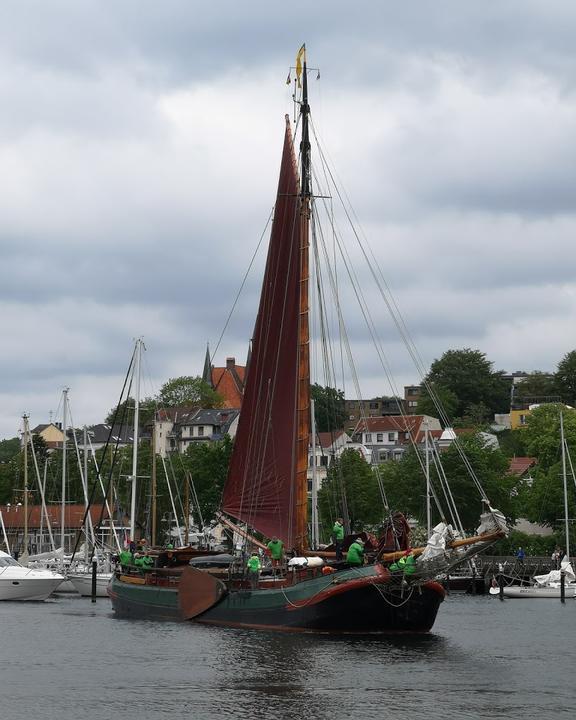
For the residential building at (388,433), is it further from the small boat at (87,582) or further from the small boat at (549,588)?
the small boat at (87,582)

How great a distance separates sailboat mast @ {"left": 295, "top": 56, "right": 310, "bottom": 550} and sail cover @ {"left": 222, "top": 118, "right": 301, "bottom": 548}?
218mm

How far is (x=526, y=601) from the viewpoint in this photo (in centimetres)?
8412

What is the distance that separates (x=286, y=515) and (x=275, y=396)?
5.11 metres

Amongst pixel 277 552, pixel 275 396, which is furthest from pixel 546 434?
pixel 277 552

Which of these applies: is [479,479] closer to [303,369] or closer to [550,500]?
[550,500]

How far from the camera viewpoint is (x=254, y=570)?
2031 inches

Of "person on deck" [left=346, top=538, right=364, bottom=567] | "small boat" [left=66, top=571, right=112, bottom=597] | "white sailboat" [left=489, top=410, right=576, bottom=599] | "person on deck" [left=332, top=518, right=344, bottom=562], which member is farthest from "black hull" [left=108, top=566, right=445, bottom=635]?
"white sailboat" [left=489, top=410, right=576, bottom=599]

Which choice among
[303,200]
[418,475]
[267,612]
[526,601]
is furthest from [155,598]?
[418,475]

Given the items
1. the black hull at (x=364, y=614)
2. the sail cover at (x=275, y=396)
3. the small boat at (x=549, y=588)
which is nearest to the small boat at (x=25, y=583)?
the sail cover at (x=275, y=396)

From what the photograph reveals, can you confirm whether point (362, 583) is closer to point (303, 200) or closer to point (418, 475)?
point (303, 200)

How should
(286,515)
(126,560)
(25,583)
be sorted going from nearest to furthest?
(286,515)
(126,560)
(25,583)

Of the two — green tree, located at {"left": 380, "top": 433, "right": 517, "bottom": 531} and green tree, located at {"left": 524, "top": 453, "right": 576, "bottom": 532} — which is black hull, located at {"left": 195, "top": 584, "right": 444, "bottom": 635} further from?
green tree, located at {"left": 380, "top": 433, "right": 517, "bottom": 531}

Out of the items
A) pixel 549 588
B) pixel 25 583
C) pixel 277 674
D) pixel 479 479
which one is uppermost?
pixel 479 479

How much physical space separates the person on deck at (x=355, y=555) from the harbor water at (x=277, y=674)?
2760 mm
